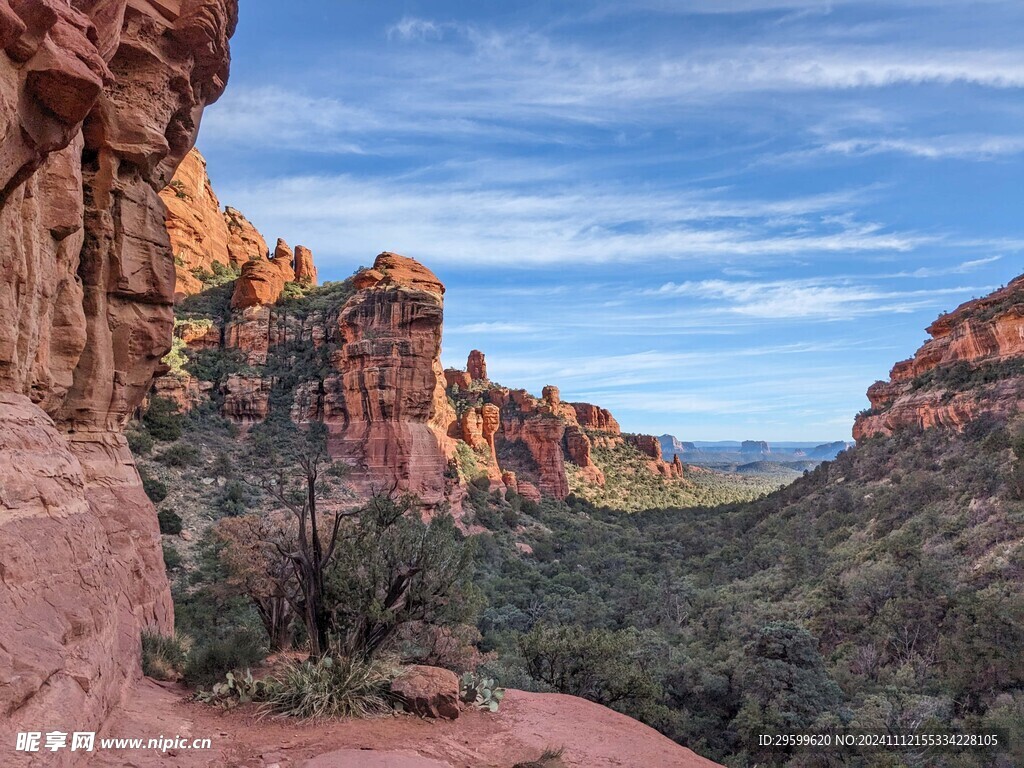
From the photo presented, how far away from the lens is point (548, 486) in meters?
59.4

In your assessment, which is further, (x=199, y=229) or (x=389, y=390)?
(x=199, y=229)

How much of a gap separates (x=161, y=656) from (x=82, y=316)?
5.28 metres

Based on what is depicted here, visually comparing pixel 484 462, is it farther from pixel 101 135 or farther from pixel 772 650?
pixel 101 135

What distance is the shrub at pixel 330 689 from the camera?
24.7ft

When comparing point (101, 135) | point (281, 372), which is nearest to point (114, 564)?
point (101, 135)

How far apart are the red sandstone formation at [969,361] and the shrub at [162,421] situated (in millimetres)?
42114

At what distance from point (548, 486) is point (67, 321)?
53.7m

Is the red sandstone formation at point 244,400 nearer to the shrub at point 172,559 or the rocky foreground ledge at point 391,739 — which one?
the shrub at point 172,559

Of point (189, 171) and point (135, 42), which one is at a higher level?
point (189, 171)

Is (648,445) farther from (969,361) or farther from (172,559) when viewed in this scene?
(172,559)

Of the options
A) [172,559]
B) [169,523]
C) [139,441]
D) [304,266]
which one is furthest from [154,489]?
[304,266]

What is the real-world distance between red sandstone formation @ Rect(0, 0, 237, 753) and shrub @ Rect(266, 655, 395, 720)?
193cm

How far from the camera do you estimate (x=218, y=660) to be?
8.51 metres

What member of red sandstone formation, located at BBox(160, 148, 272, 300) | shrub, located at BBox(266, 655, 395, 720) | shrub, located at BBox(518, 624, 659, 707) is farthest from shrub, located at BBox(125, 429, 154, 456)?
shrub, located at BBox(266, 655, 395, 720)
